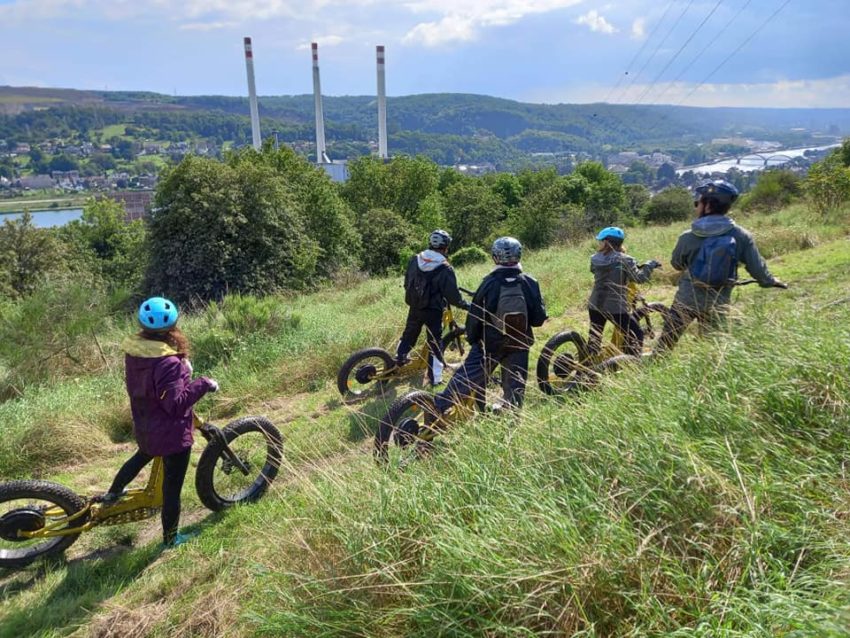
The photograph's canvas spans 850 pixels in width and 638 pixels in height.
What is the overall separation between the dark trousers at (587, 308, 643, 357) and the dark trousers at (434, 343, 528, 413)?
0.95 meters

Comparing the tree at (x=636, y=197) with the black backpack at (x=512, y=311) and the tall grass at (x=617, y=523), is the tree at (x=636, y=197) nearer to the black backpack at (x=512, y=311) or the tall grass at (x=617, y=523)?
the black backpack at (x=512, y=311)

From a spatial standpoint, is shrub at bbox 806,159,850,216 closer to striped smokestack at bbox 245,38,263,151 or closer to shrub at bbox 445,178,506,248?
shrub at bbox 445,178,506,248

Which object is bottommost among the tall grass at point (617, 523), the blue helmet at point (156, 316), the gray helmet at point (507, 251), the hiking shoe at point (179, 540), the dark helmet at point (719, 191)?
the hiking shoe at point (179, 540)

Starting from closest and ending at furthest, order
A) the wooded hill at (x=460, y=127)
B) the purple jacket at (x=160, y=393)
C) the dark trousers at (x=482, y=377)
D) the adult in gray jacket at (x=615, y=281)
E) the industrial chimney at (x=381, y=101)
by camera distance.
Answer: the purple jacket at (x=160, y=393) → the dark trousers at (x=482, y=377) → the adult in gray jacket at (x=615, y=281) → the industrial chimney at (x=381, y=101) → the wooded hill at (x=460, y=127)

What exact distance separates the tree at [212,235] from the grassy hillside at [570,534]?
18.7m

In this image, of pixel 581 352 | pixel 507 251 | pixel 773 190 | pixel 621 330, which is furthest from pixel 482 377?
pixel 773 190

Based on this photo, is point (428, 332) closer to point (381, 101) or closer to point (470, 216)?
point (470, 216)

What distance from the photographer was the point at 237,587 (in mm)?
2852

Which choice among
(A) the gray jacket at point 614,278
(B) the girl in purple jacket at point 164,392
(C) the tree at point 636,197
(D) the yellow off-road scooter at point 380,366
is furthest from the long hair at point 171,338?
(C) the tree at point 636,197

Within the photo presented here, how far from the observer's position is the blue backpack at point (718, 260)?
4.34 metres

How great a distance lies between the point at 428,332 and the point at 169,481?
10.1 ft

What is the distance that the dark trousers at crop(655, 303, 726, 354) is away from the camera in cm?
419

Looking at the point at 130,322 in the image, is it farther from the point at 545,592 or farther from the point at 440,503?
the point at 545,592

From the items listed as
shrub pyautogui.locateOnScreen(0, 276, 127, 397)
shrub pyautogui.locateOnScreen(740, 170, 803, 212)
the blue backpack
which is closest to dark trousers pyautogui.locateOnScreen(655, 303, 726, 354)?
the blue backpack
